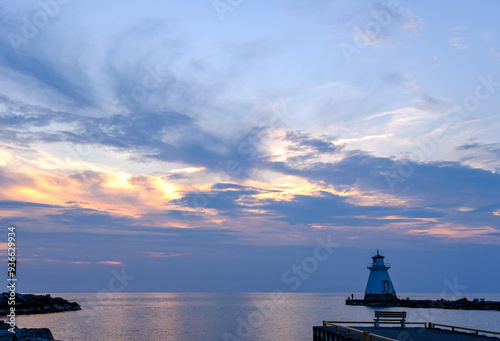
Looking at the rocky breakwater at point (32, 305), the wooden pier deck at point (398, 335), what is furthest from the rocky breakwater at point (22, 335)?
the rocky breakwater at point (32, 305)

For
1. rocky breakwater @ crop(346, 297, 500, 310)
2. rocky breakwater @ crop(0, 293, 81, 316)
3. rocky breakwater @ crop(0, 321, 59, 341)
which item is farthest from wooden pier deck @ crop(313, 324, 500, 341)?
rocky breakwater @ crop(346, 297, 500, 310)

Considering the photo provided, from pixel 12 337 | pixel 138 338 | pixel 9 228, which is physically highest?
pixel 9 228

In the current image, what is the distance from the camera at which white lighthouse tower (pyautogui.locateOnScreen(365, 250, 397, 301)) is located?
326 ft

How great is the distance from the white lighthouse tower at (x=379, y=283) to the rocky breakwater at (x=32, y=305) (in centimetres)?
6777

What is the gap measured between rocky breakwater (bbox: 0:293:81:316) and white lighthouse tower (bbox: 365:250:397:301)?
222 feet

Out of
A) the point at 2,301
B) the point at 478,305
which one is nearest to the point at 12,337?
the point at 2,301

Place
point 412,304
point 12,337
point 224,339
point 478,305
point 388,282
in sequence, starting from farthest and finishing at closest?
point 412,304, point 478,305, point 388,282, point 224,339, point 12,337

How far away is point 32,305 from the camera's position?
322ft

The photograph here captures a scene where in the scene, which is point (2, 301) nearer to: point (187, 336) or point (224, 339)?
point (187, 336)

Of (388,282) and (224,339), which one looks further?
(388,282)

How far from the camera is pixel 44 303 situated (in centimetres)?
10525

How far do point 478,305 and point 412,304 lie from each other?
14.7 meters

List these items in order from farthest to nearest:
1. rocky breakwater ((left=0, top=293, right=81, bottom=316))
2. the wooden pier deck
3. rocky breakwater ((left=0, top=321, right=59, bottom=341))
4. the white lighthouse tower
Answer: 1. the white lighthouse tower
2. rocky breakwater ((left=0, top=293, right=81, bottom=316))
3. the wooden pier deck
4. rocky breakwater ((left=0, top=321, right=59, bottom=341))

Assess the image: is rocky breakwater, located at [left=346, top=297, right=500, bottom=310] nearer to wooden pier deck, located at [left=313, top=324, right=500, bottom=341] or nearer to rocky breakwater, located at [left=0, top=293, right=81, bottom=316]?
rocky breakwater, located at [left=0, top=293, right=81, bottom=316]
